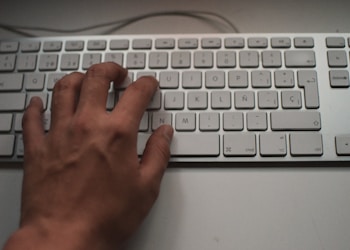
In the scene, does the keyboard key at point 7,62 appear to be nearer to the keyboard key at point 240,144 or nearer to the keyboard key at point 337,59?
the keyboard key at point 240,144

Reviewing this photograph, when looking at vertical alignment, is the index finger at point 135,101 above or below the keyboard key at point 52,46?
below

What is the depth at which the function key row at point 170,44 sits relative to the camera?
0.53 meters

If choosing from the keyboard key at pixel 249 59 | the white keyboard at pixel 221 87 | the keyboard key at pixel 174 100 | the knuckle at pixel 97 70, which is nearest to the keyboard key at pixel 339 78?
the white keyboard at pixel 221 87

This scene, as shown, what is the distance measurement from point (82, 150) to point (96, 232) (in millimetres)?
97

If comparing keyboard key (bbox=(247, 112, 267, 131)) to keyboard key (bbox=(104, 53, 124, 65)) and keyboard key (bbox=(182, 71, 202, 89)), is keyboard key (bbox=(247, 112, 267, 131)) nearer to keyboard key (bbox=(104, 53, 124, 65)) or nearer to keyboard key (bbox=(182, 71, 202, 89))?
keyboard key (bbox=(182, 71, 202, 89))

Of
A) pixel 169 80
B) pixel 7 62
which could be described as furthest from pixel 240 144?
pixel 7 62

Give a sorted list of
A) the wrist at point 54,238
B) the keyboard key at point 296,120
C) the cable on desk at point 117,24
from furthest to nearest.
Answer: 1. the cable on desk at point 117,24
2. the keyboard key at point 296,120
3. the wrist at point 54,238

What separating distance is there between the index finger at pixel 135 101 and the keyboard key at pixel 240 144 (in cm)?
12

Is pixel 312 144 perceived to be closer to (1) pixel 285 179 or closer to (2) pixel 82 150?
(1) pixel 285 179

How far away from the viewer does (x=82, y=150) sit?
0.44 m

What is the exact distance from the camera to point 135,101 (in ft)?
1.57

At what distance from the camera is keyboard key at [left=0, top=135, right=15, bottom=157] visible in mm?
504

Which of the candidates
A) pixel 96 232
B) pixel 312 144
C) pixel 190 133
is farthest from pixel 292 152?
pixel 96 232

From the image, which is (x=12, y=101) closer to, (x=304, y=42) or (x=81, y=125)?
(x=81, y=125)
